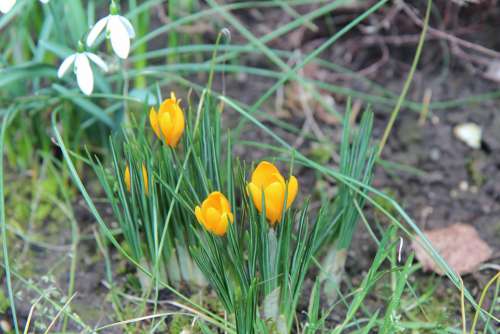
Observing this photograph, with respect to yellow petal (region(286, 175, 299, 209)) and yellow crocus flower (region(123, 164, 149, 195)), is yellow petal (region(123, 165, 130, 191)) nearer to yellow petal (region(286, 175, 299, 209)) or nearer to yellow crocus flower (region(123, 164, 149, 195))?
yellow crocus flower (region(123, 164, 149, 195))

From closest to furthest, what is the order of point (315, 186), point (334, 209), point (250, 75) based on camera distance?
point (334, 209) < point (315, 186) < point (250, 75)

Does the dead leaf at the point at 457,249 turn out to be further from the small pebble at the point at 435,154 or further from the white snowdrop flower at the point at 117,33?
the white snowdrop flower at the point at 117,33

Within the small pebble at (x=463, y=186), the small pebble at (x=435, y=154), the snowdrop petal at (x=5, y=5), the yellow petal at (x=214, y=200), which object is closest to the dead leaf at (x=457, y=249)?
the small pebble at (x=463, y=186)

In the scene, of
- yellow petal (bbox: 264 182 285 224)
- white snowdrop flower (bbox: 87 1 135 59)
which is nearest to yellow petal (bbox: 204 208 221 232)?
yellow petal (bbox: 264 182 285 224)

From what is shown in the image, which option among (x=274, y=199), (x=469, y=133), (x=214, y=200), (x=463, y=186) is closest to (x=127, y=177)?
(x=214, y=200)

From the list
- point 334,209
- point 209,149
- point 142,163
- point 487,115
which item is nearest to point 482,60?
point 487,115

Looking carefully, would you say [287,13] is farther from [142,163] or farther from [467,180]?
[142,163]
